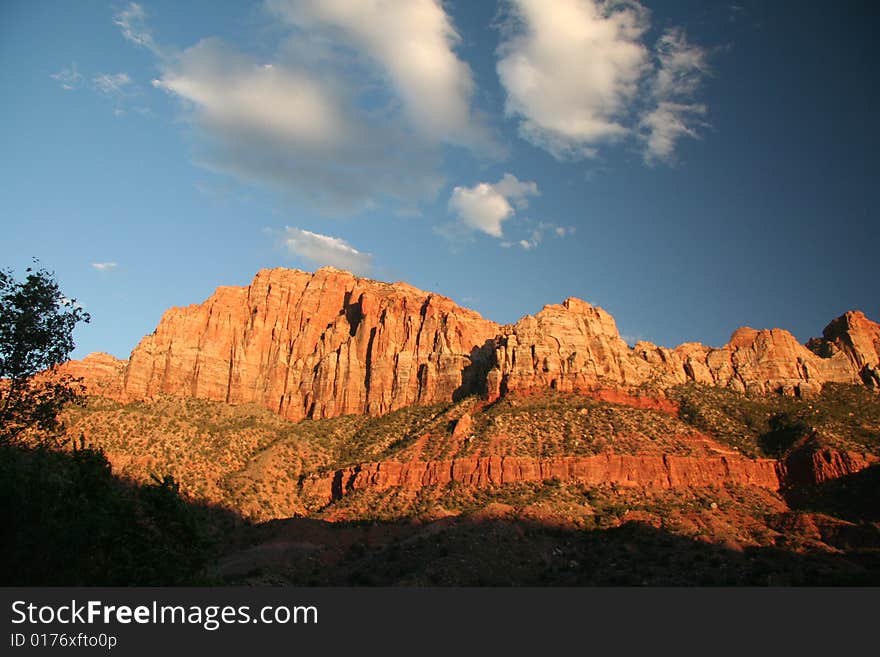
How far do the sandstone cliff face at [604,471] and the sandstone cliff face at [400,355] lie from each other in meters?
18.7

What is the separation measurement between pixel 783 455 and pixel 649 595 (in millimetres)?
60165

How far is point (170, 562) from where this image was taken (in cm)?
3234

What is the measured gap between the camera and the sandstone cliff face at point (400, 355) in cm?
11438

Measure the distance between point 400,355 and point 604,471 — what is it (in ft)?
187

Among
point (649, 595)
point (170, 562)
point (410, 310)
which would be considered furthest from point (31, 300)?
point (410, 310)

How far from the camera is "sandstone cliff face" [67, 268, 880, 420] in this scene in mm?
114375

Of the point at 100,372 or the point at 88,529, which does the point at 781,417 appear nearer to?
the point at 88,529

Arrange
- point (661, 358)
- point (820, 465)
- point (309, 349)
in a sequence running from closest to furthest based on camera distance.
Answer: point (820, 465) < point (661, 358) < point (309, 349)

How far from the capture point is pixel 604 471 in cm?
8769

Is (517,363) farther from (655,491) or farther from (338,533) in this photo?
(338,533)

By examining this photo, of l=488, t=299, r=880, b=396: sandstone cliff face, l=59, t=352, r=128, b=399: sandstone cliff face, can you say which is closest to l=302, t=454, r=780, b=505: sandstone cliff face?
l=488, t=299, r=880, b=396: sandstone cliff face

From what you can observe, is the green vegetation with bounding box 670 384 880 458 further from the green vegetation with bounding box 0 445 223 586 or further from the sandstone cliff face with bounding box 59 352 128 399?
the sandstone cliff face with bounding box 59 352 128 399

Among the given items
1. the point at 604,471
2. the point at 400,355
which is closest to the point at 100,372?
the point at 400,355

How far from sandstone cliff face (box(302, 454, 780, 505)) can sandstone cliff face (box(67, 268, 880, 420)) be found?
18.7 metres
